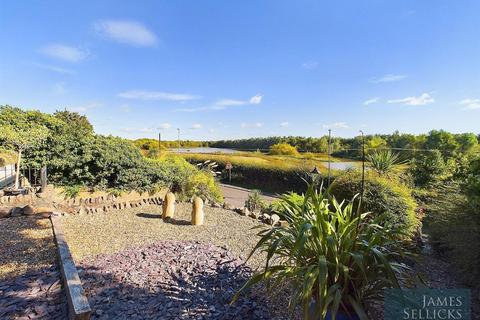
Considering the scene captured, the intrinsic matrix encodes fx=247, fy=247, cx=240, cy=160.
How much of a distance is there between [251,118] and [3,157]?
1642 centimetres

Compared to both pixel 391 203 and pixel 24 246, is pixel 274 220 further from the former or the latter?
pixel 24 246

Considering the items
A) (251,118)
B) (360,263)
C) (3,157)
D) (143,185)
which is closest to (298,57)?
(143,185)

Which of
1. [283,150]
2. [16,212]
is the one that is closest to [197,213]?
[16,212]

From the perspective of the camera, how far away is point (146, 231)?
14.6ft

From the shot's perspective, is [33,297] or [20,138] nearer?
[33,297]

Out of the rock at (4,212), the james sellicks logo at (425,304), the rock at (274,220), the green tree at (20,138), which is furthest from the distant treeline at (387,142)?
the rock at (4,212)

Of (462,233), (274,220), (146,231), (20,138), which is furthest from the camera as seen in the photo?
(20,138)

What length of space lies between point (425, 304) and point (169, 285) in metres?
2.27

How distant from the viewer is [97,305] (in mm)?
2223

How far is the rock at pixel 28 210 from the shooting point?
503 cm

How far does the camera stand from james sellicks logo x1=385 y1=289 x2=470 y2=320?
5.21ft

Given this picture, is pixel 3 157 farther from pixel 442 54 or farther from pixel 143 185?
pixel 442 54

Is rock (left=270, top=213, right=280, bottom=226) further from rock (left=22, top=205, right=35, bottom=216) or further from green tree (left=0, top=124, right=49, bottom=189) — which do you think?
green tree (left=0, top=124, right=49, bottom=189)

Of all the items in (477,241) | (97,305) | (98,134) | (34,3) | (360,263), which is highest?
(34,3)
